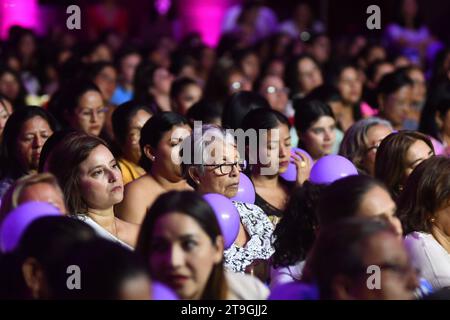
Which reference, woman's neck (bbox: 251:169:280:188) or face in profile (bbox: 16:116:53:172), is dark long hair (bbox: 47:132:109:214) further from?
woman's neck (bbox: 251:169:280:188)

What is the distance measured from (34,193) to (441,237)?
1679 mm

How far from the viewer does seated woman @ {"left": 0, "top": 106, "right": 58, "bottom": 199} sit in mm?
5000

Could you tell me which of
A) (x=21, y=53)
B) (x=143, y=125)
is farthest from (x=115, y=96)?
(x=143, y=125)

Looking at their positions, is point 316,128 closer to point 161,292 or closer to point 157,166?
point 157,166

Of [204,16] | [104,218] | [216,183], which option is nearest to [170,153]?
[216,183]

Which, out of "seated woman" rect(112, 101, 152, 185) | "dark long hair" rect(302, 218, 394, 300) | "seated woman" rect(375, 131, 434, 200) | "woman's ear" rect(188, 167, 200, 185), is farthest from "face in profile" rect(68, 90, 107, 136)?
"dark long hair" rect(302, 218, 394, 300)

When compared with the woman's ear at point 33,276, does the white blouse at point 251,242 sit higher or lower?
lower

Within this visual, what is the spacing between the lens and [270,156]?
5.08 meters

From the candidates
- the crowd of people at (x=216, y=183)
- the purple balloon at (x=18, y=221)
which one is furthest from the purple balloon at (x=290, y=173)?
the purple balloon at (x=18, y=221)

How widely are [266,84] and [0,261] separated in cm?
478

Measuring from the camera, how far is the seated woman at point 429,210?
3.99 metres

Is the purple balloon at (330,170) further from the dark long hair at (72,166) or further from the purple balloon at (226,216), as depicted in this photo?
the dark long hair at (72,166)

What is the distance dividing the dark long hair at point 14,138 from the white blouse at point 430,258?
2053mm
